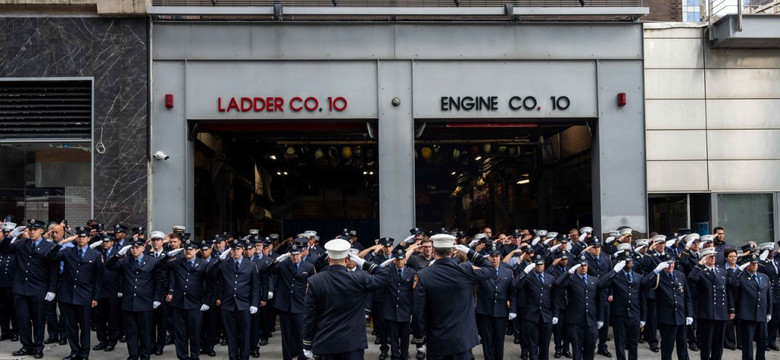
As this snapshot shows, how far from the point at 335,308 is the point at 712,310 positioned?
6.70 m

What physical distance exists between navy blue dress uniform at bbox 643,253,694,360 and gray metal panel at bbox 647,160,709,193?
5.36 meters

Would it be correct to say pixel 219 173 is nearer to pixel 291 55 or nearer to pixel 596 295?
pixel 291 55

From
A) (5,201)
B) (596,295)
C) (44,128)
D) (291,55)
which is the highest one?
(291,55)

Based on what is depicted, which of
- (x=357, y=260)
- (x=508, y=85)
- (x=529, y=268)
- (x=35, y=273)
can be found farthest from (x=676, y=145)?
(x=35, y=273)

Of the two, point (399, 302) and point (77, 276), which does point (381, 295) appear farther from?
point (77, 276)

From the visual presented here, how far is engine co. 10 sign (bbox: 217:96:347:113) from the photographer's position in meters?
16.0

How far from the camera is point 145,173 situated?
623 inches

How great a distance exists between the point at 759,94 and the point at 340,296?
13295 mm

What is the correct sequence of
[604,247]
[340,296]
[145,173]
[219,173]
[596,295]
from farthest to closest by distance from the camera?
1. [219,173]
2. [145,173]
3. [604,247]
4. [596,295]
5. [340,296]

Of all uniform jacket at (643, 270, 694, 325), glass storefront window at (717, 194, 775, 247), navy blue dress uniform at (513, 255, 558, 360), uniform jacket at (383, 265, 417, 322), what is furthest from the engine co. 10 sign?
glass storefront window at (717, 194, 775, 247)

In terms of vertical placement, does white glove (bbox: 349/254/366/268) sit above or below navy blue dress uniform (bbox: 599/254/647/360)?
above

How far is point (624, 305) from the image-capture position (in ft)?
37.8

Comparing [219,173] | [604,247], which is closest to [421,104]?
[604,247]

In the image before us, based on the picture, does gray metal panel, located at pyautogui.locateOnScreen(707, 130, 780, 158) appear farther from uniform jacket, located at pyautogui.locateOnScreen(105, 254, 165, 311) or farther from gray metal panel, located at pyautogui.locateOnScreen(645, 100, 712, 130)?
uniform jacket, located at pyautogui.locateOnScreen(105, 254, 165, 311)
